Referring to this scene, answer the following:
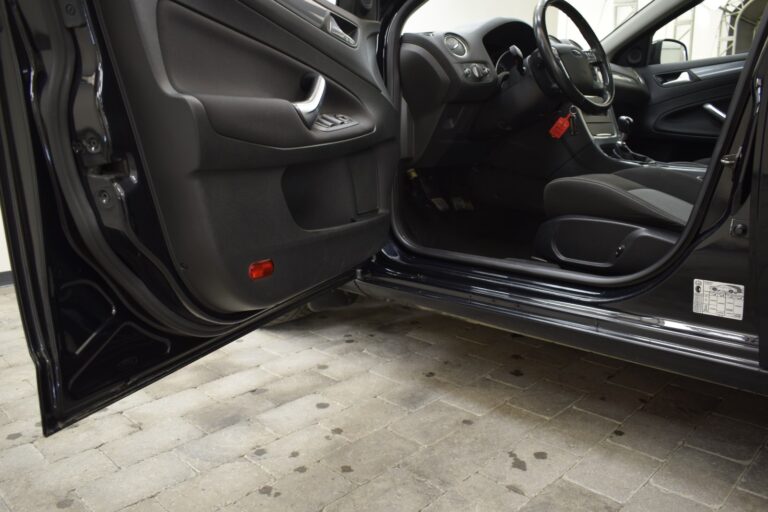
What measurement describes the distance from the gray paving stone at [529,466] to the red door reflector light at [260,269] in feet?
2.46

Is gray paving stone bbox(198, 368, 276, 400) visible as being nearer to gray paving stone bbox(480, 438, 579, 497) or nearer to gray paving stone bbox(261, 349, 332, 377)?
gray paving stone bbox(261, 349, 332, 377)

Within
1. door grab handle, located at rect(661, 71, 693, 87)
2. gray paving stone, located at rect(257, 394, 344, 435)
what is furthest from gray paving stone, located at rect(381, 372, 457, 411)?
door grab handle, located at rect(661, 71, 693, 87)

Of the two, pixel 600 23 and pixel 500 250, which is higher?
pixel 600 23

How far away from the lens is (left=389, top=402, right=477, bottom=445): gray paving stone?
1631mm

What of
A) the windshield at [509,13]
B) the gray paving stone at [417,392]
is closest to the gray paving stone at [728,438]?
the gray paving stone at [417,392]

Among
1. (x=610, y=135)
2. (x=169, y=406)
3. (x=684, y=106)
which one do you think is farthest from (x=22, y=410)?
(x=684, y=106)

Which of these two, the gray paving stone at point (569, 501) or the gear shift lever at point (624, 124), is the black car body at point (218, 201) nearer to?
the gray paving stone at point (569, 501)

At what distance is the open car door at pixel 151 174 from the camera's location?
92 cm

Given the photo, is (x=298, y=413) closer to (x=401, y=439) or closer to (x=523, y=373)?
(x=401, y=439)

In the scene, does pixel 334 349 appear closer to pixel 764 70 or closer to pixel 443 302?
pixel 443 302

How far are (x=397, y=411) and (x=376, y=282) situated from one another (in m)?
0.42

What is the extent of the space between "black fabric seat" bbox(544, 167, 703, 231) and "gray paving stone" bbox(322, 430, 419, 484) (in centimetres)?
85

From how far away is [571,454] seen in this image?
1.53 metres

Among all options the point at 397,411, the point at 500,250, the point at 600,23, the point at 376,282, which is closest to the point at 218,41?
the point at 376,282
